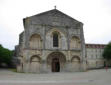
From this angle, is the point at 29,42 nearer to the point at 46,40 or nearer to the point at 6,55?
the point at 46,40

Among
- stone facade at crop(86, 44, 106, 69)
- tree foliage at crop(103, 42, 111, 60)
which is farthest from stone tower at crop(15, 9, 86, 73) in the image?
tree foliage at crop(103, 42, 111, 60)

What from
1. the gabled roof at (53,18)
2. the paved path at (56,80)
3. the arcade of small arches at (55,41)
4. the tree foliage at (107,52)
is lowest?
the paved path at (56,80)

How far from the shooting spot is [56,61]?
1131 inches

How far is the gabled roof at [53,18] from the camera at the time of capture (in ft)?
93.0

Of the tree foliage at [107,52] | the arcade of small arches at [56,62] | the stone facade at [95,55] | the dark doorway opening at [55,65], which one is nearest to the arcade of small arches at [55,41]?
the arcade of small arches at [56,62]

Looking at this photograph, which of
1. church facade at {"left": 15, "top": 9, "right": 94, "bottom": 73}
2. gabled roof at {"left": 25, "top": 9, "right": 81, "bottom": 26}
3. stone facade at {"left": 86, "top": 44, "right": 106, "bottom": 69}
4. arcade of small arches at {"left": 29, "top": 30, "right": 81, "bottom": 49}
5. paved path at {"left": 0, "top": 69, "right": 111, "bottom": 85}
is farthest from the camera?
stone facade at {"left": 86, "top": 44, "right": 106, "bottom": 69}

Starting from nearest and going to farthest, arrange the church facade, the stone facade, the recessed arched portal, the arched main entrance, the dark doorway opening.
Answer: the arched main entrance
the church facade
the recessed arched portal
the dark doorway opening
the stone facade

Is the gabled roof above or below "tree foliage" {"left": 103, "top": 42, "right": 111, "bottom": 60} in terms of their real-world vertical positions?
above

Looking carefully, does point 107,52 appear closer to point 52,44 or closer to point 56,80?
point 52,44

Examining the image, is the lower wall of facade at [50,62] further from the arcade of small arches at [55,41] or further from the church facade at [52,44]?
the arcade of small arches at [55,41]

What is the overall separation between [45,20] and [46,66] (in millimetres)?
8848

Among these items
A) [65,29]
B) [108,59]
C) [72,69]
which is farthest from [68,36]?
[108,59]

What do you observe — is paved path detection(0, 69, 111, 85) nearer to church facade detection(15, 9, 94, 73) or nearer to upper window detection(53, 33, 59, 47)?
church facade detection(15, 9, 94, 73)

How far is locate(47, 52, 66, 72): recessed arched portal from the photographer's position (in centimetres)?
2808
